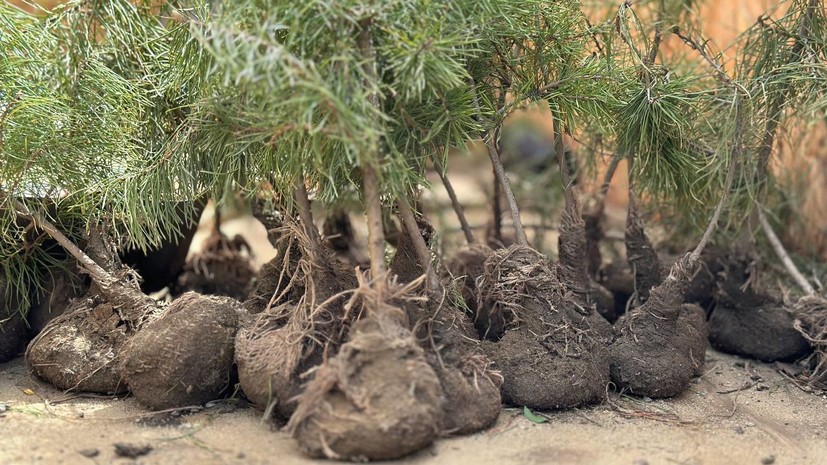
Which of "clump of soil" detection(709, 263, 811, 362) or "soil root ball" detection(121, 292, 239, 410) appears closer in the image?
"soil root ball" detection(121, 292, 239, 410)

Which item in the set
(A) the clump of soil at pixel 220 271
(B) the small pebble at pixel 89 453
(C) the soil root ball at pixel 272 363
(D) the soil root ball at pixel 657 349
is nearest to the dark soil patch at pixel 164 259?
(A) the clump of soil at pixel 220 271

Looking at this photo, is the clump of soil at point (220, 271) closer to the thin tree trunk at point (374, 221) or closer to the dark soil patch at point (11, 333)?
the dark soil patch at point (11, 333)

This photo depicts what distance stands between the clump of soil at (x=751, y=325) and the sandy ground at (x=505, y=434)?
0.35 m

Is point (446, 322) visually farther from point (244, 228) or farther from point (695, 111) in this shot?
point (244, 228)

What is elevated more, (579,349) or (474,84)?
(474,84)

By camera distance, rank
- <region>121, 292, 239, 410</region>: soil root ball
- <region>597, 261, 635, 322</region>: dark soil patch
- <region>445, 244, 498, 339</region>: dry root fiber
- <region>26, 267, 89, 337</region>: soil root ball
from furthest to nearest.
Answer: <region>597, 261, 635, 322</region>: dark soil patch → <region>26, 267, 89, 337</region>: soil root ball → <region>445, 244, 498, 339</region>: dry root fiber → <region>121, 292, 239, 410</region>: soil root ball

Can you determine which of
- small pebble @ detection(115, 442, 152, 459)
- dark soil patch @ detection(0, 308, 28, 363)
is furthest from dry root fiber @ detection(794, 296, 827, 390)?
dark soil patch @ detection(0, 308, 28, 363)

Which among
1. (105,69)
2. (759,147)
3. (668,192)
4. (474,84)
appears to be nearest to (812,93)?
(759,147)

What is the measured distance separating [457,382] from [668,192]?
1.21 meters

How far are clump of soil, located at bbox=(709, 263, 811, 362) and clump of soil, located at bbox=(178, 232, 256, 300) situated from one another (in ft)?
6.22

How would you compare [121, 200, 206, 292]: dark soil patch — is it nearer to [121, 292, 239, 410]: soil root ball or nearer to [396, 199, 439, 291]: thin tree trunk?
[121, 292, 239, 410]: soil root ball

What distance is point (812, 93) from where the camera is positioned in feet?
8.79

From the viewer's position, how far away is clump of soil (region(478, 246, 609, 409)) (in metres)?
2.48

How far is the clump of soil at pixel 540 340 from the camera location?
2480 millimetres
